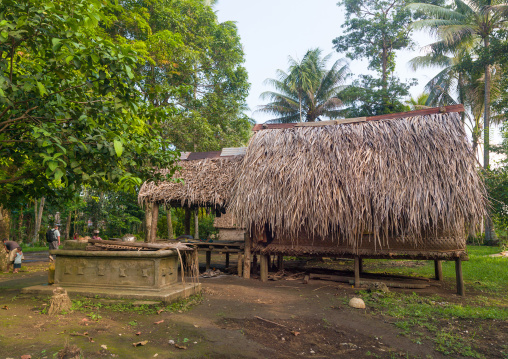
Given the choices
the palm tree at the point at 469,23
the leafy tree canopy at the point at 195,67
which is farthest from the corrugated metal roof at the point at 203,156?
the palm tree at the point at 469,23

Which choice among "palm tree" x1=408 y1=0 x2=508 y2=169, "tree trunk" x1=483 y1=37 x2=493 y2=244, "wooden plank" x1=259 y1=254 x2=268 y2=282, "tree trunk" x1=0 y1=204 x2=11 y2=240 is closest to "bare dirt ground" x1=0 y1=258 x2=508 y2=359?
"wooden plank" x1=259 y1=254 x2=268 y2=282

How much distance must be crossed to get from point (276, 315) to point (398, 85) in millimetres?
15837

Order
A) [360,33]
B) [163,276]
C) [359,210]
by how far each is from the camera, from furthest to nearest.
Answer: [360,33], [359,210], [163,276]

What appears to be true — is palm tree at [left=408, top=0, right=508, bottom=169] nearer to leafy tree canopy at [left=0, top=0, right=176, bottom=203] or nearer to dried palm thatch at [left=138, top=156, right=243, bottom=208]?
dried palm thatch at [left=138, top=156, right=243, bottom=208]

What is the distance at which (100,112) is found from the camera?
423 centimetres

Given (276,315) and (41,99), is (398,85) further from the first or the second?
(41,99)

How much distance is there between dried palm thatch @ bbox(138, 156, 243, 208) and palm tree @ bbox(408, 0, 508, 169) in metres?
14.5

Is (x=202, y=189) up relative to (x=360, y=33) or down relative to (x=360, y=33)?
down

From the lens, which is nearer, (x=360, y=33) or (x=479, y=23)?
(x=479, y=23)

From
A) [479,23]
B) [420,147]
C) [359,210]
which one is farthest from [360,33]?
[359,210]

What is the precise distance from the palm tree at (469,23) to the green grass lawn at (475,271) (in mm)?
8328

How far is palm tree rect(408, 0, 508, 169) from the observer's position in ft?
58.2

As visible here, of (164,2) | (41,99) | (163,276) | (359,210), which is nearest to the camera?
(41,99)

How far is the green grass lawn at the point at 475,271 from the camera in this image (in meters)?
8.25
